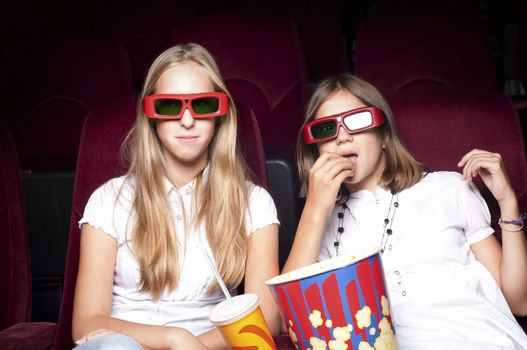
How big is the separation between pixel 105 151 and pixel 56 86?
3.64 feet

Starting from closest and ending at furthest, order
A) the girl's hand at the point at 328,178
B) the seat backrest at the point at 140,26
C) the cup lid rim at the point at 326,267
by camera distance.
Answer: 1. the cup lid rim at the point at 326,267
2. the girl's hand at the point at 328,178
3. the seat backrest at the point at 140,26

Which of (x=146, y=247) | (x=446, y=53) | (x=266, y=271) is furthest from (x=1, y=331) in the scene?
(x=446, y=53)

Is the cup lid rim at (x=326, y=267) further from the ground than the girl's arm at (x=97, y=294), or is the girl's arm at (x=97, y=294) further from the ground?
the cup lid rim at (x=326, y=267)

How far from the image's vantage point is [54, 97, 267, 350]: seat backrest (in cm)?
159

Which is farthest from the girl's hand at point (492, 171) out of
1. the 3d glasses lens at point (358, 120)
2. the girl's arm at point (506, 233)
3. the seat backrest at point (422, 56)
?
the seat backrest at point (422, 56)

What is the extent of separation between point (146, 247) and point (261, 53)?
0.94 meters

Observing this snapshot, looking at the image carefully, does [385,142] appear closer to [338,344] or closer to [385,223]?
[385,223]

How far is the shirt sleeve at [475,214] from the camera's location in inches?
59.9

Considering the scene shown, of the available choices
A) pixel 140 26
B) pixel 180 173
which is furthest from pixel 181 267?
pixel 140 26

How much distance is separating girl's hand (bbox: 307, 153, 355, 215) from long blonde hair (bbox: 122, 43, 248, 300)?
17 centimetres

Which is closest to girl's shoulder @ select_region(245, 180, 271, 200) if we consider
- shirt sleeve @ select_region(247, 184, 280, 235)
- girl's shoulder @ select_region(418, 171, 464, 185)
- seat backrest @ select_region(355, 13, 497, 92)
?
shirt sleeve @ select_region(247, 184, 280, 235)

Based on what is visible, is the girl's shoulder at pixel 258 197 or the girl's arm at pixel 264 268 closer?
the girl's arm at pixel 264 268

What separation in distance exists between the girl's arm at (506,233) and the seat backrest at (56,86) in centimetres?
145

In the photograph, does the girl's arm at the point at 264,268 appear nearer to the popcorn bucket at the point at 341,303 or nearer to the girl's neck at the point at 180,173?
the girl's neck at the point at 180,173
